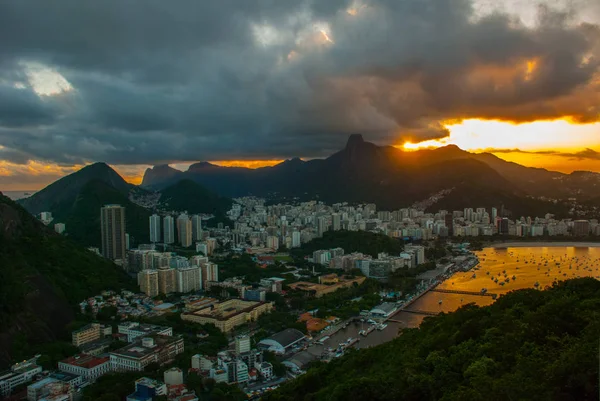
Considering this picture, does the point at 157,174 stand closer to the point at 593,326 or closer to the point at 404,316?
the point at 404,316

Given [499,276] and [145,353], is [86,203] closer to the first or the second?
[145,353]

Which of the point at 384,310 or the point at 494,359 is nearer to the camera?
the point at 494,359

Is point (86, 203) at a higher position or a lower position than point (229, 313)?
higher

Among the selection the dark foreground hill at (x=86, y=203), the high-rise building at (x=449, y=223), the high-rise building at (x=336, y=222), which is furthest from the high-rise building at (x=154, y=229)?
the high-rise building at (x=449, y=223)

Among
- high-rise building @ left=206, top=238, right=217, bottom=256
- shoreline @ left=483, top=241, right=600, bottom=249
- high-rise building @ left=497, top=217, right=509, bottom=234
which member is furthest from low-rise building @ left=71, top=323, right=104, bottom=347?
high-rise building @ left=497, top=217, right=509, bottom=234

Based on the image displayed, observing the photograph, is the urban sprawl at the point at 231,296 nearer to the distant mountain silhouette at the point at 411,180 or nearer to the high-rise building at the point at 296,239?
the high-rise building at the point at 296,239

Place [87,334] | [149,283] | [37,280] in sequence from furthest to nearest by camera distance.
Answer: [149,283]
[37,280]
[87,334]

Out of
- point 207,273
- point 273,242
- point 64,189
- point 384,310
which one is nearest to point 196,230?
point 273,242

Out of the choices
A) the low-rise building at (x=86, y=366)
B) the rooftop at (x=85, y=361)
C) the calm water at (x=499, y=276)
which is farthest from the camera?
the calm water at (x=499, y=276)
